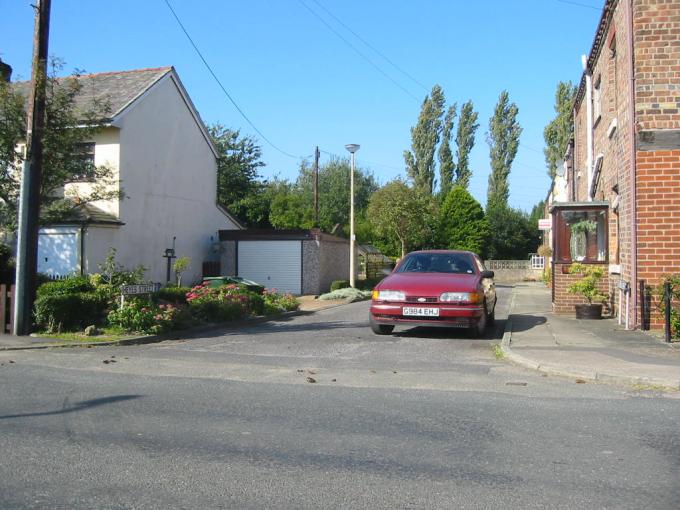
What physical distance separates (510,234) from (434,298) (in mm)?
46838

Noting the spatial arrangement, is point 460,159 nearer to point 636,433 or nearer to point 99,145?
point 99,145

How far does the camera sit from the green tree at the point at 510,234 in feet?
183

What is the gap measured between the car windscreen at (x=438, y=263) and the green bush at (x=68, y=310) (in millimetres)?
6132

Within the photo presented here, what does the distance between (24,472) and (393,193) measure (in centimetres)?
3537

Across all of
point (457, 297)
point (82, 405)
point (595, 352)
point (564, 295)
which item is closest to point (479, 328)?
point (457, 297)

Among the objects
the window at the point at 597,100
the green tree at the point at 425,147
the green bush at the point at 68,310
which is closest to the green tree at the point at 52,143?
the green bush at the point at 68,310

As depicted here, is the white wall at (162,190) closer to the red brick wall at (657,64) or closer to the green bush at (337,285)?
the green bush at (337,285)

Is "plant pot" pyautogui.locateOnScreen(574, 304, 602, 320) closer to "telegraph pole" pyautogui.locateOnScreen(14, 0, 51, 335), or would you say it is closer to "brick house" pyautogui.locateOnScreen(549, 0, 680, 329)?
"brick house" pyautogui.locateOnScreen(549, 0, 680, 329)

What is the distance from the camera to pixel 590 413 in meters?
6.15

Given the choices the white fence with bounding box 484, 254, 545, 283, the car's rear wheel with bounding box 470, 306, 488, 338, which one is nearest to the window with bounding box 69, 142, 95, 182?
the car's rear wheel with bounding box 470, 306, 488, 338

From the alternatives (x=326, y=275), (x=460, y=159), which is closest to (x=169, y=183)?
(x=326, y=275)

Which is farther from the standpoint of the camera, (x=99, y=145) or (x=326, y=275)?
(x=326, y=275)

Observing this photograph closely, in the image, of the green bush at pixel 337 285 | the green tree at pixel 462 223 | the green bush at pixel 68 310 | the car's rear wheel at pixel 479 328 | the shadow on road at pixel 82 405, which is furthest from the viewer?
the green tree at pixel 462 223

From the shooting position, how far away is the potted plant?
1434cm
